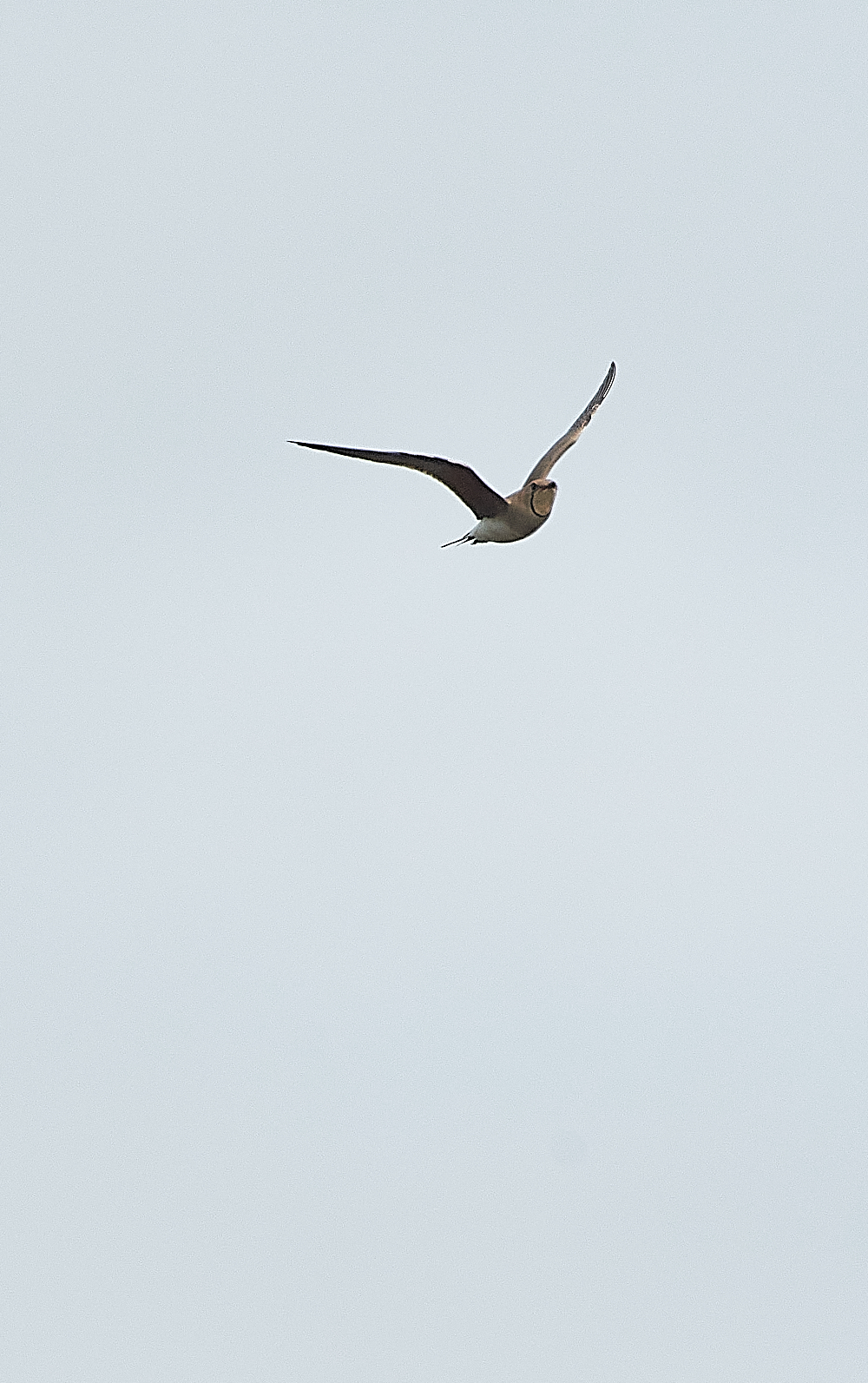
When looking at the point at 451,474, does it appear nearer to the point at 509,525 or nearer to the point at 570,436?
the point at 509,525

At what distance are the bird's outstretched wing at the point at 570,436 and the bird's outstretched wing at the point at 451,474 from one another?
3.08 ft

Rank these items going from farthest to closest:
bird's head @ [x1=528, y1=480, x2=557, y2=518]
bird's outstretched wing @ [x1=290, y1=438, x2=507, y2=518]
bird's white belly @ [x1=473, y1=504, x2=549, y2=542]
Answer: bird's head @ [x1=528, y1=480, x2=557, y2=518] < bird's white belly @ [x1=473, y1=504, x2=549, y2=542] < bird's outstretched wing @ [x1=290, y1=438, x2=507, y2=518]

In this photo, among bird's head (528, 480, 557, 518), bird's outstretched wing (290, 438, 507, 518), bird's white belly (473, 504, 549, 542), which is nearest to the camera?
bird's outstretched wing (290, 438, 507, 518)

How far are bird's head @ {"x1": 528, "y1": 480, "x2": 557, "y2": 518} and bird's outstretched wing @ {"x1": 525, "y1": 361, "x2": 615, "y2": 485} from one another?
0.17 meters

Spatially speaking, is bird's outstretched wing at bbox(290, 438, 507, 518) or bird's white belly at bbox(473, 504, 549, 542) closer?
bird's outstretched wing at bbox(290, 438, 507, 518)

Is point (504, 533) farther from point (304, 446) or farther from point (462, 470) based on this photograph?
point (304, 446)

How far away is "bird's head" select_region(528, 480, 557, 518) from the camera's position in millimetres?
32312

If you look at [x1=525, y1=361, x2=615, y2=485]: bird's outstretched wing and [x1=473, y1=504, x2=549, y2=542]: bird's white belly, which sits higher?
[x1=525, y1=361, x2=615, y2=485]: bird's outstretched wing

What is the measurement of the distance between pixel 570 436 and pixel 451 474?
627 centimetres

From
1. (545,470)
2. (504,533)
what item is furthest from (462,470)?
(545,470)

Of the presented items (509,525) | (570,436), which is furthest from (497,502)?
(570,436)

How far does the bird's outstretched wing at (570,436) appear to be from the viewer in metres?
34.2

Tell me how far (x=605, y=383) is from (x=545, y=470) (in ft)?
15.4

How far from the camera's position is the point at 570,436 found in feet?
120
